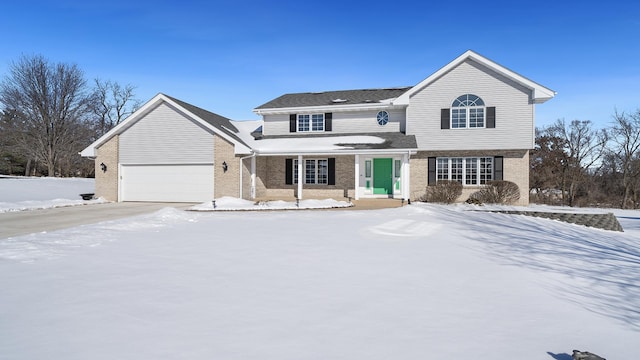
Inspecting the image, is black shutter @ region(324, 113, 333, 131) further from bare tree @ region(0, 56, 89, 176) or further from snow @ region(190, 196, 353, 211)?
bare tree @ region(0, 56, 89, 176)

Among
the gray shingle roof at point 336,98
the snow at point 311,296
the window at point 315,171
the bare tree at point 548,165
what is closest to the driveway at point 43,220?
the snow at point 311,296

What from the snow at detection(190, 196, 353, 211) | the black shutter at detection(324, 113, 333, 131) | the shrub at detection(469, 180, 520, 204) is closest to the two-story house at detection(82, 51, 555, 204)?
the black shutter at detection(324, 113, 333, 131)

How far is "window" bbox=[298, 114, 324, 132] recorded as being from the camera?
830 inches

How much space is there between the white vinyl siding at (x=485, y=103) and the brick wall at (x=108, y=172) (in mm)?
16071

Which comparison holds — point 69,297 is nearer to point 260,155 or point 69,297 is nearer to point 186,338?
point 186,338

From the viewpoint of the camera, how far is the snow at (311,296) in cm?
369

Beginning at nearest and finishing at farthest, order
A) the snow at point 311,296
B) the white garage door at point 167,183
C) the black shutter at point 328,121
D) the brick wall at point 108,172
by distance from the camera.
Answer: the snow at point 311,296, the white garage door at point 167,183, the brick wall at point 108,172, the black shutter at point 328,121

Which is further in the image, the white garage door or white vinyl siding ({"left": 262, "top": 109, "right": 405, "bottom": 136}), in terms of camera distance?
white vinyl siding ({"left": 262, "top": 109, "right": 405, "bottom": 136})

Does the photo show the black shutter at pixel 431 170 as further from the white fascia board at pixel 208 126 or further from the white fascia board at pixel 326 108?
the white fascia board at pixel 208 126

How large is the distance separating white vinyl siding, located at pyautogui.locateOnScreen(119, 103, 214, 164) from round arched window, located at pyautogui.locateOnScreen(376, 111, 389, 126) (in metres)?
9.27

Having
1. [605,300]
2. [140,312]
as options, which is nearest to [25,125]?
[140,312]

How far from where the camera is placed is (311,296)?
5035 millimetres

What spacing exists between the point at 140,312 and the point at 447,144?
16885 millimetres

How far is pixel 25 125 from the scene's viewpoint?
115 ft
